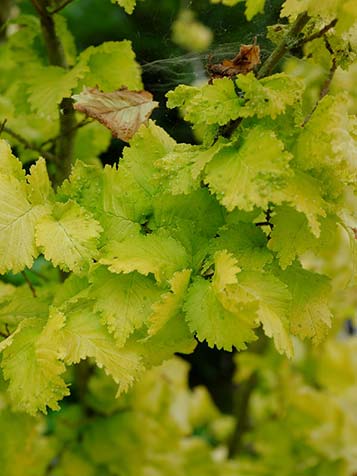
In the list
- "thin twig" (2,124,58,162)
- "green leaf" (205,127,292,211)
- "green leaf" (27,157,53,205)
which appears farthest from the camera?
"thin twig" (2,124,58,162)

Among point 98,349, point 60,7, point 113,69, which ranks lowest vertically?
point 98,349

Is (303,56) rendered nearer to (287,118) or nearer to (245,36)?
(245,36)

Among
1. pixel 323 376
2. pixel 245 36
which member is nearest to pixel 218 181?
pixel 245 36

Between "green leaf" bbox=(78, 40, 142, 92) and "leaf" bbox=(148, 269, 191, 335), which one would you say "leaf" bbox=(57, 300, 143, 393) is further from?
"green leaf" bbox=(78, 40, 142, 92)

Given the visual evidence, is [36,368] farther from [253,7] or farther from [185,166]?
[253,7]

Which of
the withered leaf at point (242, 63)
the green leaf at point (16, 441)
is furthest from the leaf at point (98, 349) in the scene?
the green leaf at point (16, 441)

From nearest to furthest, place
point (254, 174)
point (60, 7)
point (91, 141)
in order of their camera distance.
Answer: point (254, 174) → point (60, 7) → point (91, 141)

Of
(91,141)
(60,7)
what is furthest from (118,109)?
(91,141)

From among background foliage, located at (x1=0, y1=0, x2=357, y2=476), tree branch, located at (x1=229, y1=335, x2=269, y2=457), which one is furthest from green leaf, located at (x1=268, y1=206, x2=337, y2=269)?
tree branch, located at (x1=229, y1=335, x2=269, y2=457)
